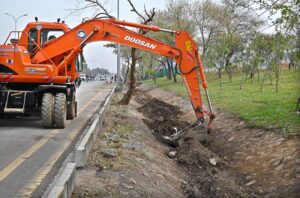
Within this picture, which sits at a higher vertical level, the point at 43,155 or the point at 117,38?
the point at 117,38

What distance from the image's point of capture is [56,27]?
16.4 m

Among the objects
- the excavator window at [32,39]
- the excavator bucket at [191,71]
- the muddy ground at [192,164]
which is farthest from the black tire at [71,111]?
the excavator bucket at [191,71]

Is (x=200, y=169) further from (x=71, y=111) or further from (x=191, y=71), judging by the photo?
(x=71, y=111)

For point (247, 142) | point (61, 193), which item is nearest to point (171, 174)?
point (247, 142)

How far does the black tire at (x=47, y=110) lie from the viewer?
14.2m

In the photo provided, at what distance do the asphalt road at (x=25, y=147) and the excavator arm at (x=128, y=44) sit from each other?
2221mm

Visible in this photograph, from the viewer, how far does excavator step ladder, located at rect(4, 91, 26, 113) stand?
1426 cm

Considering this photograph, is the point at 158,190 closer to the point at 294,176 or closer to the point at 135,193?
the point at 135,193

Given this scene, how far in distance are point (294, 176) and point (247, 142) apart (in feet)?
13.3

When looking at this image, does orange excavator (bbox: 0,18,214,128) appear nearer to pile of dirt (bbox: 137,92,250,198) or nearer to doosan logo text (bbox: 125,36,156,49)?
doosan logo text (bbox: 125,36,156,49)

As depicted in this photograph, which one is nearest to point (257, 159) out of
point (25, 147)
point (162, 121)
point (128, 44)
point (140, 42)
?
point (140, 42)

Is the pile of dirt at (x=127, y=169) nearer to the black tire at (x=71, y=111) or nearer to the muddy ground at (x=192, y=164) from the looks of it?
the muddy ground at (x=192, y=164)

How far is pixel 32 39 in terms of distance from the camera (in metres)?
15.9

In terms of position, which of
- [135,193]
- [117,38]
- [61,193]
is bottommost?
[135,193]
